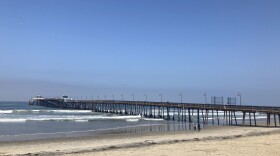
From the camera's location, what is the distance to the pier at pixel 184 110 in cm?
4150

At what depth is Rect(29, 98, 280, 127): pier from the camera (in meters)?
41.5

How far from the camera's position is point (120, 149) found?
1883 cm

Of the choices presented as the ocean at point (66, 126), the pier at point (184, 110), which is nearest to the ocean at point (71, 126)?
the ocean at point (66, 126)

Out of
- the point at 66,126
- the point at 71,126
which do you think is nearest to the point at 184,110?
the point at 71,126

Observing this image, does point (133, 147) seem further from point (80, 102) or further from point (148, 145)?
point (80, 102)

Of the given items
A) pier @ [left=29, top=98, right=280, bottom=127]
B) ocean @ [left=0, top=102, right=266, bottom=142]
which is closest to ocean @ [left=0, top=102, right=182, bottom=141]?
ocean @ [left=0, top=102, right=266, bottom=142]

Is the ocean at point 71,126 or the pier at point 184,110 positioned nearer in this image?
the ocean at point 71,126

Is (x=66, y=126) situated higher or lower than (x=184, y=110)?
lower

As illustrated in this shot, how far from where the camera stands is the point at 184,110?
193 ft

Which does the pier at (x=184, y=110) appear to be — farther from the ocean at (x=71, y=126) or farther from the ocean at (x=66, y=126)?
the ocean at (x=66, y=126)

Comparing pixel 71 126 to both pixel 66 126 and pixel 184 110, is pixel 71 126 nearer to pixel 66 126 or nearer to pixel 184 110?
pixel 66 126

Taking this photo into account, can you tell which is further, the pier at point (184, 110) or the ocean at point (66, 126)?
the pier at point (184, 110)

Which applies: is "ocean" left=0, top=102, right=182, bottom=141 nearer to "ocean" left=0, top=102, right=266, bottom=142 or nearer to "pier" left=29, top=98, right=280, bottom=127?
"ocean" left=0, top=102, right=266, bottom=142

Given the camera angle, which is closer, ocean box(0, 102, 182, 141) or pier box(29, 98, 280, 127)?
ocean box(0, 102, 182, 141)
